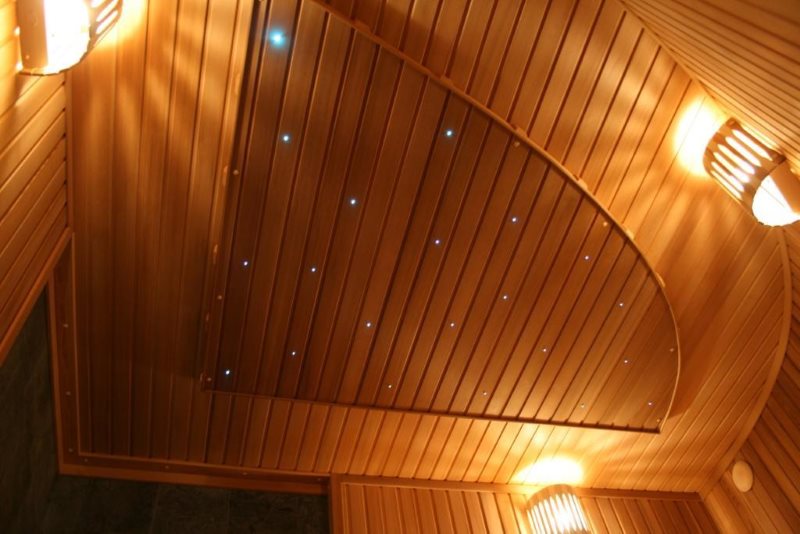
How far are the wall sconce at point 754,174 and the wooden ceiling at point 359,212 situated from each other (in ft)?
1.14

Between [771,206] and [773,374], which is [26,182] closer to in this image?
[771,206]

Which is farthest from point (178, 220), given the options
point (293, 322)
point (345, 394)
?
point (345, 394)

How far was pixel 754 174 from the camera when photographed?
12.7ft

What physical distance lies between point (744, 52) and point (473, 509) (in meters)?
4.40

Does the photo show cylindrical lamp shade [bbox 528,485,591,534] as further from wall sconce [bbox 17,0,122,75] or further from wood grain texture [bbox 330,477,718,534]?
wall sconce [bbox 17,0,122,75]

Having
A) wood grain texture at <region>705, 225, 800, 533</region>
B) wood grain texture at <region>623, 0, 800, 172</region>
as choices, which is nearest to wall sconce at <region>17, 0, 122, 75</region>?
wood grain texture at <region>623, 0, 800, 172</region>

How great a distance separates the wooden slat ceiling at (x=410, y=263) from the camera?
4.04 m

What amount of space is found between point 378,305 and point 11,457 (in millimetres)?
2642

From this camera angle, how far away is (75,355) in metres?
4.52

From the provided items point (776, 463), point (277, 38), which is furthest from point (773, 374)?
point (277, 38)

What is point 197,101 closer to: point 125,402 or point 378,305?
point 378,305

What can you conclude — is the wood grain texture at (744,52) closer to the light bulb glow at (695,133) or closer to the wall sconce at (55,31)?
the light bulb glow at (695,133)

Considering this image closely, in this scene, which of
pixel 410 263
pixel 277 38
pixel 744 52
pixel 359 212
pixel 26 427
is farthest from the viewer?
pixel 410 263

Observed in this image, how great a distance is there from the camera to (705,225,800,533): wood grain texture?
5.45m
